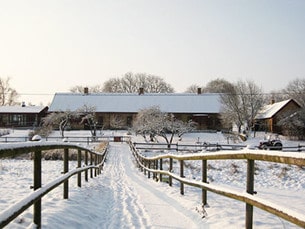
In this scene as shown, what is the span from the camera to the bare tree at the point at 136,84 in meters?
91.0

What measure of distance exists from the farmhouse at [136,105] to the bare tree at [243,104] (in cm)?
497

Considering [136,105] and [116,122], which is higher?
[136,105]

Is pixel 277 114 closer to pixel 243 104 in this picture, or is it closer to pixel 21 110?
pixel 243 104

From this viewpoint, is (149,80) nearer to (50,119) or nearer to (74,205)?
(50,119)

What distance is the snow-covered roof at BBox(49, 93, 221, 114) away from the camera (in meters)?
58.4

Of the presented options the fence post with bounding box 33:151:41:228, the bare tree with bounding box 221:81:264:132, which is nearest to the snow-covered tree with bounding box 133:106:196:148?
the bare tree with bounding box 221:81:264:132

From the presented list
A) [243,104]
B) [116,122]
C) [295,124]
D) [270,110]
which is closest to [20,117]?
[116,122]

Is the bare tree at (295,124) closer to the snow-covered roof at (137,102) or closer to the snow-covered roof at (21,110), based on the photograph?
the snow-covered roof at (137,102)

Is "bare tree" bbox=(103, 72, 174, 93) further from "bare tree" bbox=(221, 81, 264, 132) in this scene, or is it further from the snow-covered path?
the snow-covered path

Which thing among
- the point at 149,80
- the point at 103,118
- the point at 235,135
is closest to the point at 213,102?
the point at 235,135

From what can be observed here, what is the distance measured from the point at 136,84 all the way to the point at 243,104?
147ft

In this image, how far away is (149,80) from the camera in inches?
3625

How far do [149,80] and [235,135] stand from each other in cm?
4776

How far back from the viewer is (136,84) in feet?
301
